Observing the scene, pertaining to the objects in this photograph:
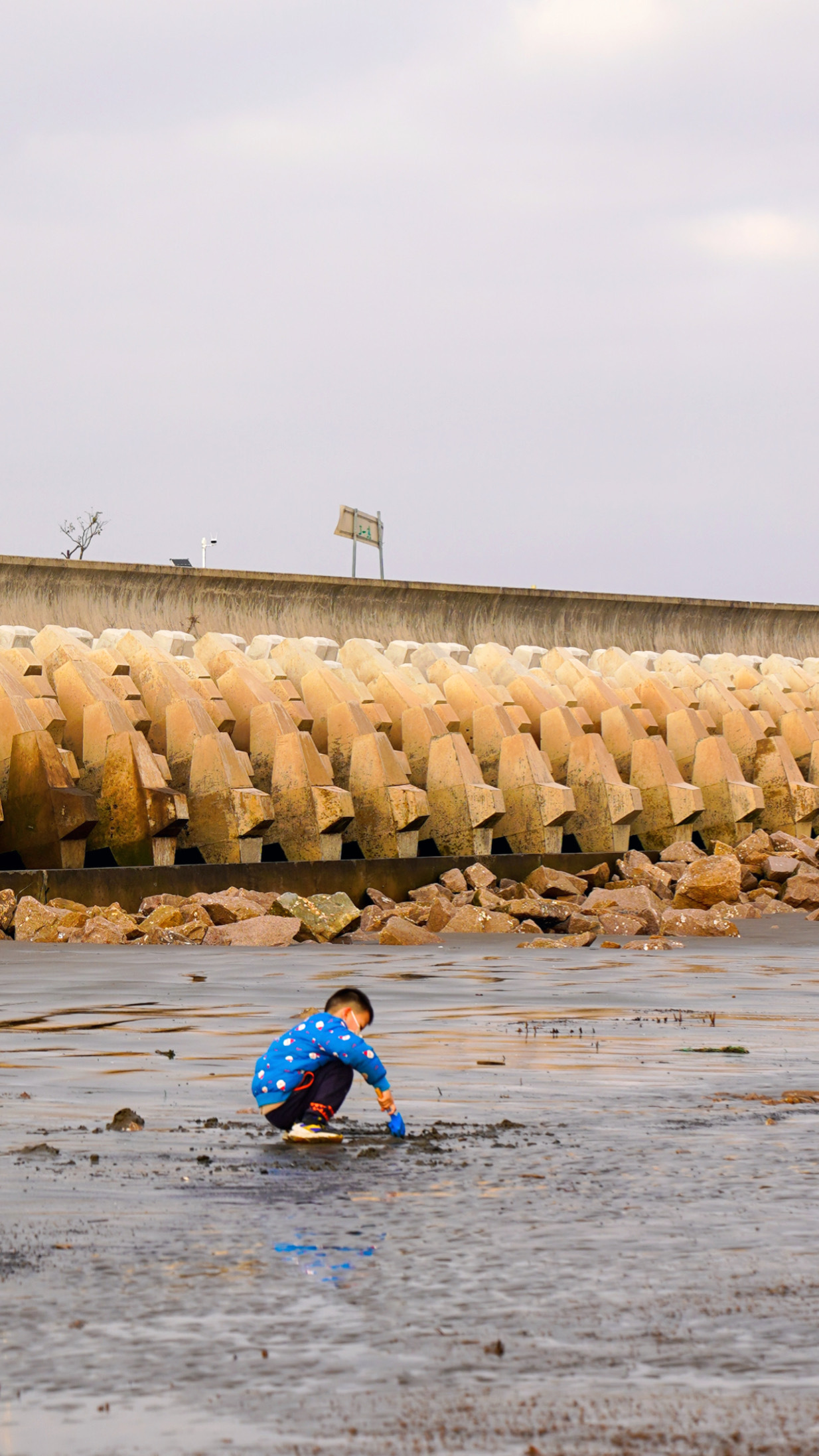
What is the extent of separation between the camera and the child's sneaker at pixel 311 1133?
448 centimetres

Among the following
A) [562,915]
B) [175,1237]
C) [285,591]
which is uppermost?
[285,591]

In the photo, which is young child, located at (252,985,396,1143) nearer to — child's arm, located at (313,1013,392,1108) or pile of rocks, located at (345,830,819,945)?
child's arm, located at (313,1013,392,1108)

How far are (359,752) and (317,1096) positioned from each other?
9.35m

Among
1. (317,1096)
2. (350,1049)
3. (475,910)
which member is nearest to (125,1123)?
(317,1096)

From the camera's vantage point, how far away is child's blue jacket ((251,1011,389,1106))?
15.6 ft

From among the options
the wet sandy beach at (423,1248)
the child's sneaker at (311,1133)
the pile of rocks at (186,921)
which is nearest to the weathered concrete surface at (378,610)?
the pile of rocks at (186,921)

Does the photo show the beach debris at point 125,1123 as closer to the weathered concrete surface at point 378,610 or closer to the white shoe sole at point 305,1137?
the white shoe sole at point 305,1137

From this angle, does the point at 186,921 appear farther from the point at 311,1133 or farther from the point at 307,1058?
the point at 311,1133

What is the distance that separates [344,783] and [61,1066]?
8967 millimetres

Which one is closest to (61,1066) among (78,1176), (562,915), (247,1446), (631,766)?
(78,1176)

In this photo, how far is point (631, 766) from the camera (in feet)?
56.9

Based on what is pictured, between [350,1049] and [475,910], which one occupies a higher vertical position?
[350,1049]

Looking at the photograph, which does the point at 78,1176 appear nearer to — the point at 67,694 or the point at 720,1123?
the point at 720,1123

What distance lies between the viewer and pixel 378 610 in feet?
63.6
